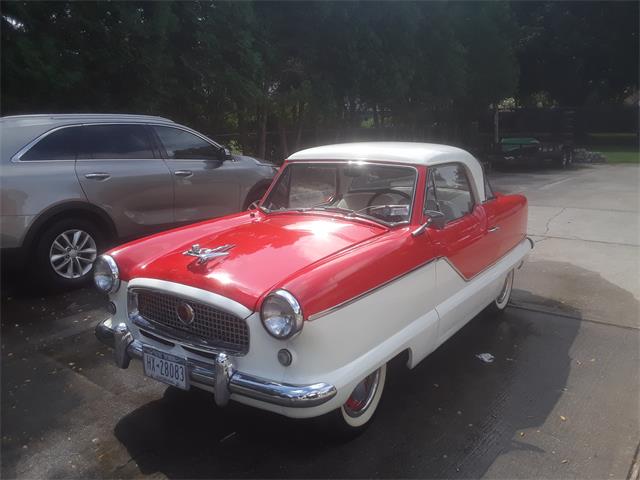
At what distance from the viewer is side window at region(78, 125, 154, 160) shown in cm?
599

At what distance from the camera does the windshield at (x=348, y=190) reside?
A: 3965 mm

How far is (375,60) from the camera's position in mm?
13609

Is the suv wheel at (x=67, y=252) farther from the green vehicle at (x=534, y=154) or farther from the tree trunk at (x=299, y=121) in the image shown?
the green vehicle at (x=534, y=154)

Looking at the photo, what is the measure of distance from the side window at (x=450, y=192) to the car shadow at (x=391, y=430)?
3.79ft

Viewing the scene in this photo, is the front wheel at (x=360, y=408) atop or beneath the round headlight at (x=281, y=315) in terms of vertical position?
beneath

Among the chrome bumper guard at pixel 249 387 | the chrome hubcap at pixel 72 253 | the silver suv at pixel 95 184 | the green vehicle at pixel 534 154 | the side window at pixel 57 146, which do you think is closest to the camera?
the chrome bumper guard at pixel 249 387

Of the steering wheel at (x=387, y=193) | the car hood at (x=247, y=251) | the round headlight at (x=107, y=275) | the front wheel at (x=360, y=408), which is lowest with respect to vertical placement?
the front wheel at (x=360, y=408)

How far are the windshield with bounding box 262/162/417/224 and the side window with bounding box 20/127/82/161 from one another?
2583mm

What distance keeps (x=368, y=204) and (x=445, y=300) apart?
1.00 metres

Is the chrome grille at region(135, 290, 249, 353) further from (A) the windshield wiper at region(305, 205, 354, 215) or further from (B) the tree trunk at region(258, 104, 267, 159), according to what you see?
(B) the tree trunk at region(258, 104, 267, 159)

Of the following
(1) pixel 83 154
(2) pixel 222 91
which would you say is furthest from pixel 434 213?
(2) pixel 222 91

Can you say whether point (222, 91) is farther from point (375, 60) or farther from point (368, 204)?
point (368, 204)

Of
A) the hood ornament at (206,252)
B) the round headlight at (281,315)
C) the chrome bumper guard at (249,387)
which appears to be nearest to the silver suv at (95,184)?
the hood ornament at (206,252)

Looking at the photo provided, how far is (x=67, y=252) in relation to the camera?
18.7 ft
